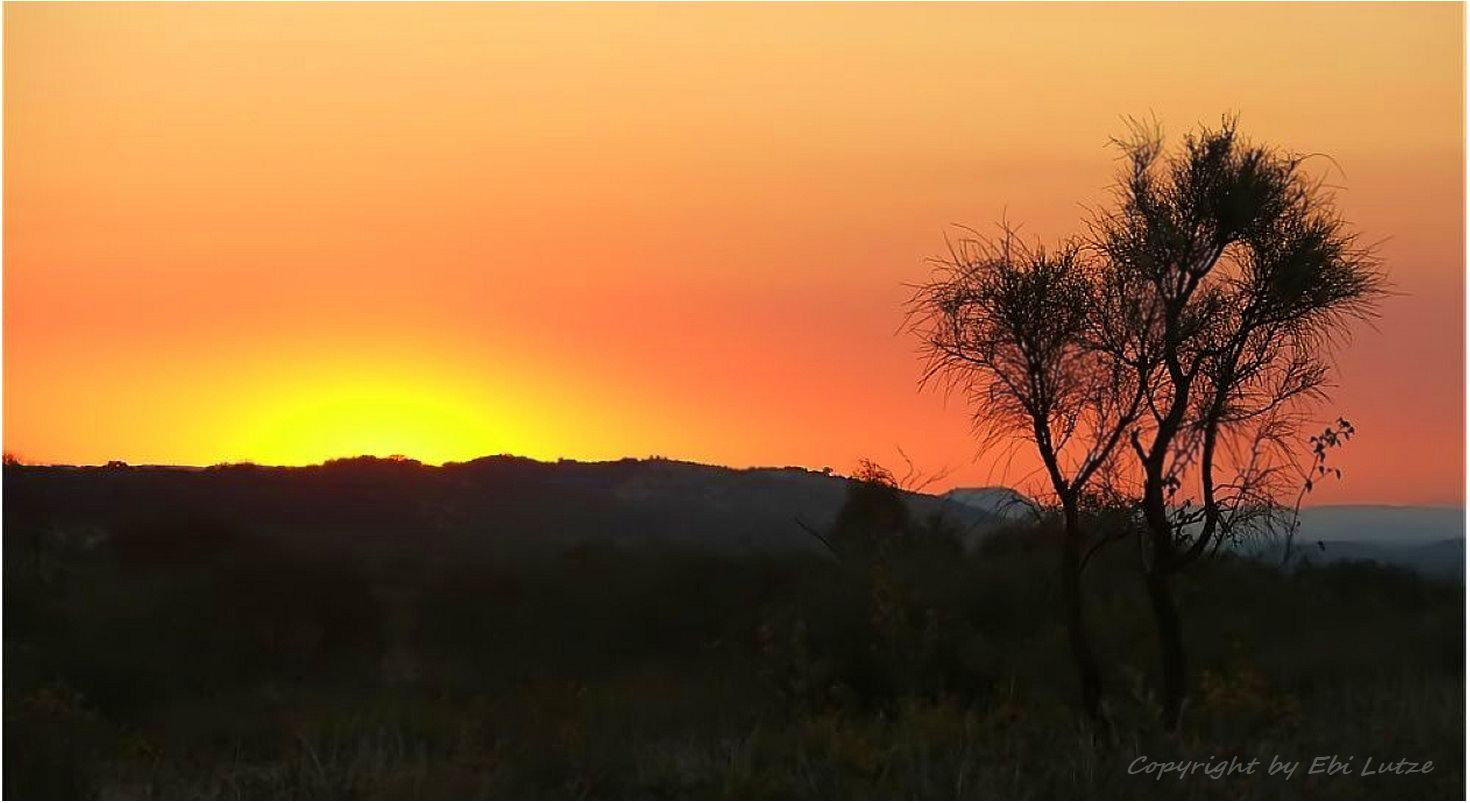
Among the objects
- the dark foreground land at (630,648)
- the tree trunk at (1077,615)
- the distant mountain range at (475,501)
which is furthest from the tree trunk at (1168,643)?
the distant mountain range at (475,501)

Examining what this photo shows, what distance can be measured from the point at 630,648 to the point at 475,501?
89.1 ft

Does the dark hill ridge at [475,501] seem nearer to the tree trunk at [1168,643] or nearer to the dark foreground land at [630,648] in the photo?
the dark foreground land at [630,648]

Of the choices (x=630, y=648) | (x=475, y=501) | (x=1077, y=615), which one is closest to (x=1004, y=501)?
(x=1077, y=615)

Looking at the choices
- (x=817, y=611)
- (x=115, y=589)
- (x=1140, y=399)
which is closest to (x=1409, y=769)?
(x=1140, y=399)

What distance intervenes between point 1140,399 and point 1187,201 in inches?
76.1

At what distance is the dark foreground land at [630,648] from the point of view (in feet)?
49.7

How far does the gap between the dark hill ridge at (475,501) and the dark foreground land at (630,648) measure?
6.8 inches

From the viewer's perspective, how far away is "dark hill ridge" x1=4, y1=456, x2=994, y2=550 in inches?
1959

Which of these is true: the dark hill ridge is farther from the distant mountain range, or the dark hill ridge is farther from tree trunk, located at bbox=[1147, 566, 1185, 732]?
tree trunk, located at bbox=[1147, 566, 1185, 732]

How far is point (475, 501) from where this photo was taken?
227 feet

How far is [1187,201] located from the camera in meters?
17.4

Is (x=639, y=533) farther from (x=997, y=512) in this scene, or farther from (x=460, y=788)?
(x=460, y=788)

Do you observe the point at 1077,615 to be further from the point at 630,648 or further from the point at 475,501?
the point at 475,501

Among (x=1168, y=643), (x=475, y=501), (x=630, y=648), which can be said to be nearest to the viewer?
(x=1168, y=643)
